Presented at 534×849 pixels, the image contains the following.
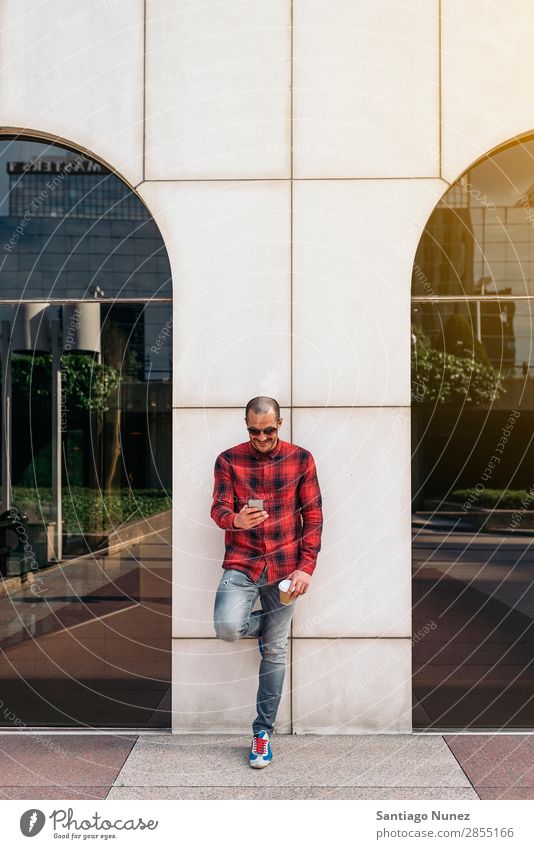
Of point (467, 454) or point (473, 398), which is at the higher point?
point (473, 398)

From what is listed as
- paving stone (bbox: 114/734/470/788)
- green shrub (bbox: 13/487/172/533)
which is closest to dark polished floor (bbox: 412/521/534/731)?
paving stone (bbox: 114/734/470/788)

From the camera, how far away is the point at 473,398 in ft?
18.2

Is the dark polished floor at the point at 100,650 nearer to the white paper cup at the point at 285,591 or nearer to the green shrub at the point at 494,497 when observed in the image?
the white paper cup at the point at 285,591

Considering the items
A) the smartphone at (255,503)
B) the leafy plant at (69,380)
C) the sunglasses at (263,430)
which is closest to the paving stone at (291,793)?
the smartphone at (255,503)

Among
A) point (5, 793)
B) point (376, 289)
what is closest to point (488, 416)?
point (376, 289)

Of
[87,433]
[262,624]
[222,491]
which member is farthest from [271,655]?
[87,433]

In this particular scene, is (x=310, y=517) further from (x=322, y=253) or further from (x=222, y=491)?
(x=322, y=253)

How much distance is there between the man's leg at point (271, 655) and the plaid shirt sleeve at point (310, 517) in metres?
0.25

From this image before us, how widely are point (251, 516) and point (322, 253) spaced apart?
75.0 inches

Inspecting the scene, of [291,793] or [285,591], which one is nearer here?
[291,793]

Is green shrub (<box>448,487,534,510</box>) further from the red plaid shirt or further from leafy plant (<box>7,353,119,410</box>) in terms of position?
leafy plant (<box>7,353,119,410</box>)

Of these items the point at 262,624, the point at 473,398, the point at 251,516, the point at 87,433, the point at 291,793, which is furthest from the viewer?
the point at 87,433

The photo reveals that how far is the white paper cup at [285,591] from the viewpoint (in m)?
4.61

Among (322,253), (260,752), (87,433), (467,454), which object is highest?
(322,253)
